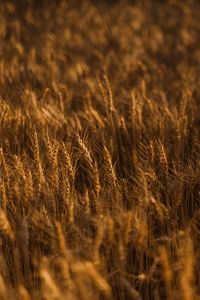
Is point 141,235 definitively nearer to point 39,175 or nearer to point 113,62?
point 39,175

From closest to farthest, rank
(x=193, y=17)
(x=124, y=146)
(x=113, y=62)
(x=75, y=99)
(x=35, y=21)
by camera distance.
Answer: (x=124, y=146), (x=75, y=99), (x=113, y=62), (x=35, y=21), (x=193, y=17)

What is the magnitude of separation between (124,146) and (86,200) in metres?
0.78

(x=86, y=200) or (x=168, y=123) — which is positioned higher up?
(x=168, y=123)

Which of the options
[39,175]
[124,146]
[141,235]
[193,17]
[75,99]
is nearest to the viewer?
[141,235]

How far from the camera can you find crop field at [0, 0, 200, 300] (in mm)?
1093

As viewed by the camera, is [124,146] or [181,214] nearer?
[181,214]

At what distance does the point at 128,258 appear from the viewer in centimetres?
126

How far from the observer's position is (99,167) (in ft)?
5.61

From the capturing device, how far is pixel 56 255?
3.63ft

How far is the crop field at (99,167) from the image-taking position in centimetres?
109

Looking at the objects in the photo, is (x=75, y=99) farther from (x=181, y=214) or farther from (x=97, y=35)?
(x=97, y=35)

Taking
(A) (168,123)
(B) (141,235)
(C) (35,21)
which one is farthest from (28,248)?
(C) (35,21)

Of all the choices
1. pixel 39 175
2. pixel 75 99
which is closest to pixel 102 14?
pixel 75 99

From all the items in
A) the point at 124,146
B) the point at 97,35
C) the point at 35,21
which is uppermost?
the point at 35,21
